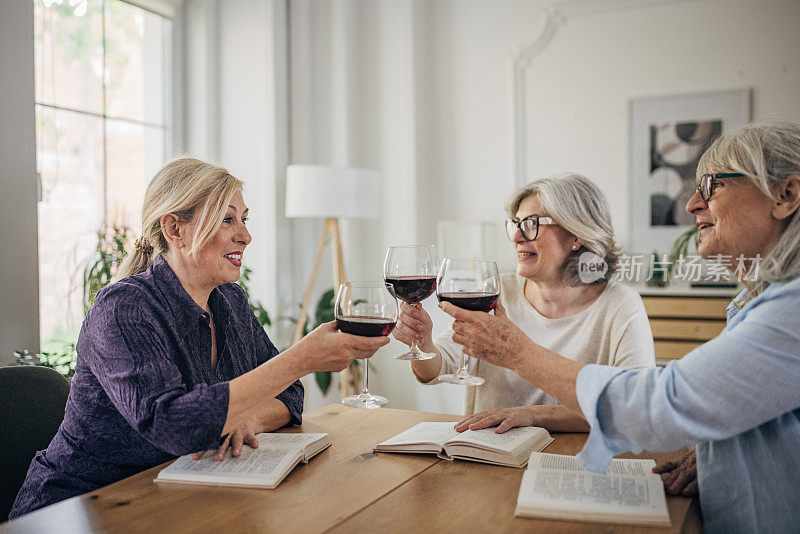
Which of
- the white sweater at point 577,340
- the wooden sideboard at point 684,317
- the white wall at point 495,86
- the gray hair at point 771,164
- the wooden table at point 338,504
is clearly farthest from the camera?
the white wall at point 495,86

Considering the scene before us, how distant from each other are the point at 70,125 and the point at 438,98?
7.90 feet

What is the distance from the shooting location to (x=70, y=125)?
3482 mm

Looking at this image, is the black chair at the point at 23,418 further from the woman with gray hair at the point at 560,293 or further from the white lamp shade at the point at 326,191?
the white lamp shade at the point at 326,191

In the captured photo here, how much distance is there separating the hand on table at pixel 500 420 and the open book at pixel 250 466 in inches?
13.3

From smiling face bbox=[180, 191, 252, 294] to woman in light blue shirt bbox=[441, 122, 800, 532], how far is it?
738mm

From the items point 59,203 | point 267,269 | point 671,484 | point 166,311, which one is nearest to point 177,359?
point 166,311

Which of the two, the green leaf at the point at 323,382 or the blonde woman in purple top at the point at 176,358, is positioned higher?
the blonde woman in purple top at the point at 176,358

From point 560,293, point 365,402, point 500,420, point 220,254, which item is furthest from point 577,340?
point 220,254

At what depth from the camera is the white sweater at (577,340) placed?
6.56 feet

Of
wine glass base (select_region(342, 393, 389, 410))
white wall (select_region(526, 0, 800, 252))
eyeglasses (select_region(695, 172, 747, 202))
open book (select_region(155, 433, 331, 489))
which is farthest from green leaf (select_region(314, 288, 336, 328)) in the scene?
eyeglasses (select_region(695, 172, 747, 202))

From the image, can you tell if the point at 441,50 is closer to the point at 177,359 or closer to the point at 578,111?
the point at 578,111

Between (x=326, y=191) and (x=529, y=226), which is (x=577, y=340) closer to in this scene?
(x=529, y=226)

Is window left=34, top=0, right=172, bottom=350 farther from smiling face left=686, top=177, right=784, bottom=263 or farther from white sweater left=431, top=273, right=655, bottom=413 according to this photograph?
smiling face left=686, top=177, right=784, bottom=263

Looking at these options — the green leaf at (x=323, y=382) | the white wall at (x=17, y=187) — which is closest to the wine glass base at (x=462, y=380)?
the white wall at (x=17, y=187)
